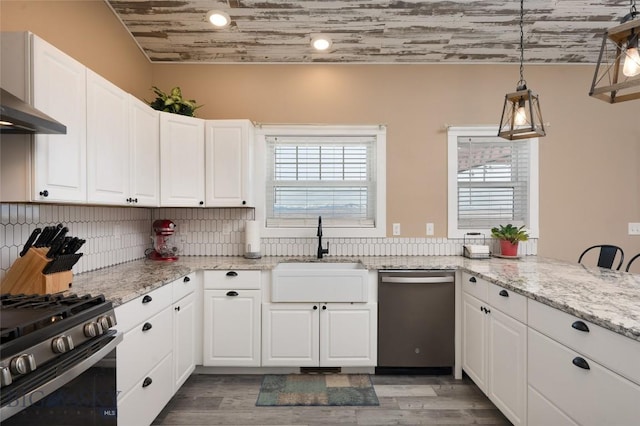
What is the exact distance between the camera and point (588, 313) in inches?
53.4

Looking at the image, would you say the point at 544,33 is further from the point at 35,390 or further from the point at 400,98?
the point at 35,390

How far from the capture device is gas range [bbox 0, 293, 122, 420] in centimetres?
101

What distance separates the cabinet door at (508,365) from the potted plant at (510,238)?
1.08 m

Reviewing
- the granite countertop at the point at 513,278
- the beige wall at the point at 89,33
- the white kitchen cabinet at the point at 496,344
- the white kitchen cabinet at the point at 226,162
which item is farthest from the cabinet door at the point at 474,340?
the beige wall at the point at 89,33

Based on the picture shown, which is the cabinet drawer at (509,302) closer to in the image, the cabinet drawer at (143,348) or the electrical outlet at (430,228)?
the electrical outlet at (430,228)

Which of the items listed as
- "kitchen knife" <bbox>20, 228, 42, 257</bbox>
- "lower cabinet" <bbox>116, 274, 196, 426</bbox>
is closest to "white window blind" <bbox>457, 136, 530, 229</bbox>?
"lower cabinet" <bbox>116, 274, 196, 426</bbox>

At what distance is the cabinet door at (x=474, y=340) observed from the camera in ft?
7.45

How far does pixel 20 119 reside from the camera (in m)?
1.25

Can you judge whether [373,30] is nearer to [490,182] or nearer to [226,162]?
[226,162]

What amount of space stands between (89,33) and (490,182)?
3.64 metres

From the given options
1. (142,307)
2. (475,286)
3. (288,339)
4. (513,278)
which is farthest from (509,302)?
(142,307)

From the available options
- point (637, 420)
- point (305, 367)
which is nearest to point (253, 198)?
point (305, 367)

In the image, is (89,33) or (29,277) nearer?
(29,277)

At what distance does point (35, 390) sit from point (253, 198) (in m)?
2.27
